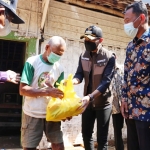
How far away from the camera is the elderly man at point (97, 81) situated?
264 centimetres

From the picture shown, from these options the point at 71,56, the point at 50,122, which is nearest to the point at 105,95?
the point at 50,122

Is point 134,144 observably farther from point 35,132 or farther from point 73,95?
point 35,132

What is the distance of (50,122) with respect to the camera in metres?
2.32

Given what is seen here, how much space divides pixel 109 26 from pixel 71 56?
1.41 metres

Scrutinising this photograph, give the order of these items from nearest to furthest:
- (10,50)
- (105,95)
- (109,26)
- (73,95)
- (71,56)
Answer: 1. (73,95)
2. (105,95)
3. (71,56)
4. (109,26)
5. (10,50)

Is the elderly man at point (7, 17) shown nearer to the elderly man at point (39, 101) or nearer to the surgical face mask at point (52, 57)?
the elderly man at point (39, 101)

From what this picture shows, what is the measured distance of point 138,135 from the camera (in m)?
2.13

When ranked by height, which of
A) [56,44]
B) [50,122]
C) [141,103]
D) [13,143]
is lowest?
[13,143]

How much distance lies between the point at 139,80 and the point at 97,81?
694 millimetres

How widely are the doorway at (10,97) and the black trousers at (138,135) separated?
13.5ft

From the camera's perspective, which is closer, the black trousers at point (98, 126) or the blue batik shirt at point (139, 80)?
the blue batik shirt at point (139, 80)

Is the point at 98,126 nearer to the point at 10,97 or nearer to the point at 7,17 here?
the point at 7,17

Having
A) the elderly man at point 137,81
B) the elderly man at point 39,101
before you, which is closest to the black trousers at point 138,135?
the elderly man at point 137,81

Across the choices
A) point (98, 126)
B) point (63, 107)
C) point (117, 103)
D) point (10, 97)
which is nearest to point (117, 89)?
point (117, 103)
